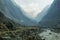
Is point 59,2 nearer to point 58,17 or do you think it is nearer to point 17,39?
point 58,17

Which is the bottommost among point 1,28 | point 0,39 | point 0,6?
point 0,39

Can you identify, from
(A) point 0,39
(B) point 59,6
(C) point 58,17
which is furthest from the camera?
(B) point 59,6

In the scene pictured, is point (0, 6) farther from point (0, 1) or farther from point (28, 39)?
point (28, 39)

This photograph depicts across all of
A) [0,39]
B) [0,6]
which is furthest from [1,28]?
[0,6]

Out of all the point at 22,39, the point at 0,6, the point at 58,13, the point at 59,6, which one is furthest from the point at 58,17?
the point at 22,39

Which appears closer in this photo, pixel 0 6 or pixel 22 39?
pixel 22 39

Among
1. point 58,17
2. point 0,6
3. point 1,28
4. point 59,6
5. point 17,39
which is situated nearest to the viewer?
point 17,39

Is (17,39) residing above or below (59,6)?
below

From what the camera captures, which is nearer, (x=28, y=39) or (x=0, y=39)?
(x=0, y=39)

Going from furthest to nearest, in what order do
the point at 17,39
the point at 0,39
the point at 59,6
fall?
the point at 59,6 → the point at 17,39 → the point at 0,39
